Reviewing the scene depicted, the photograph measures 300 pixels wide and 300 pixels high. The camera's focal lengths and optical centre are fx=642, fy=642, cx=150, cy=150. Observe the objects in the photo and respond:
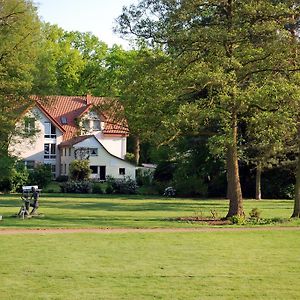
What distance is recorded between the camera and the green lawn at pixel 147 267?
34.7ft

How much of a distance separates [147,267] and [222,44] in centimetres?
1398

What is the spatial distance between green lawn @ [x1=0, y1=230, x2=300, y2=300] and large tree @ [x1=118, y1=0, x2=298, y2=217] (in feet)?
23.1

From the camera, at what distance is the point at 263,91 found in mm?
24469

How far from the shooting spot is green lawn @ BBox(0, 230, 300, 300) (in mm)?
10570

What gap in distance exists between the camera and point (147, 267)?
13.1 m

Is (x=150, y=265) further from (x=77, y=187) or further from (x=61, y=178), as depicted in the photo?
(x=61, y=178)

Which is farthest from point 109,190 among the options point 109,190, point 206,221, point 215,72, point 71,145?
point 215,72

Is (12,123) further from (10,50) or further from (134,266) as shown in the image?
(134,266)

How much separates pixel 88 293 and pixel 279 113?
53.3 ft

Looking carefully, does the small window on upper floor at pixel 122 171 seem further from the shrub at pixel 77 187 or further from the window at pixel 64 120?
the shrub at pixel 77 187

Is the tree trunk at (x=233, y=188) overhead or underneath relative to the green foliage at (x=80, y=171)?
underneath

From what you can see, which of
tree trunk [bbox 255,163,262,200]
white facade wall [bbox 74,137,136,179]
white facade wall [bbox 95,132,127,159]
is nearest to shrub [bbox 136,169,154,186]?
white facade wall [bbox 74,137,136,179]

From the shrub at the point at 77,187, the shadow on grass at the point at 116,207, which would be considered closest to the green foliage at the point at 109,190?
the shrub at the point at 77,187

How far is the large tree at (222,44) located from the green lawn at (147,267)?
7.03 metres
